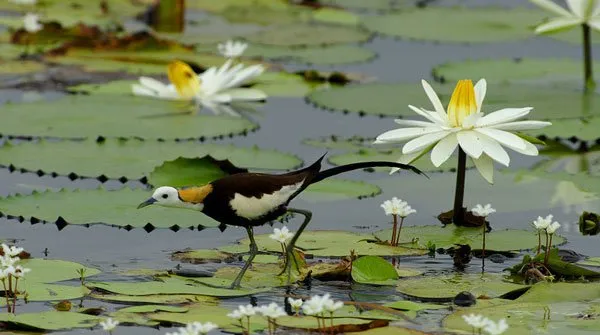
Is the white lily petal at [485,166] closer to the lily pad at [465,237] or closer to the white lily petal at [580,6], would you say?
the lily pad at [465,237]

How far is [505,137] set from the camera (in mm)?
5043

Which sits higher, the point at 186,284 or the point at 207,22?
the point at 207,22

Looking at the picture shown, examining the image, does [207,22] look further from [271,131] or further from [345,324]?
[345,324]

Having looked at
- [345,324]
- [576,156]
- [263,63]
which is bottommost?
[345,324]

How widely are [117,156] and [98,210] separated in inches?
37.5

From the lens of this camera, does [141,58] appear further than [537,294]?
Yes

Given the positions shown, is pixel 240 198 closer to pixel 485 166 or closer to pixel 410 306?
pixel 410 306

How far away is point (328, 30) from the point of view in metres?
10.3

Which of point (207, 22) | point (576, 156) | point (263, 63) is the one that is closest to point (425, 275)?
point (576, 156)

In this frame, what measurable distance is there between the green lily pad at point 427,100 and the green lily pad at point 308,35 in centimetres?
173

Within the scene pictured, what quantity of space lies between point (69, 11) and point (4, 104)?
3378mm

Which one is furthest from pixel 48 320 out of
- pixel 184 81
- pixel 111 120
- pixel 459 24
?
pixel 459 24

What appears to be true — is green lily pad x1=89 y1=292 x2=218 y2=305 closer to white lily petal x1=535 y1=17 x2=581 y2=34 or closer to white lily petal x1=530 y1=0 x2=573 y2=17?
white lily petal x1=535 y1=17 x2=581 y2=34

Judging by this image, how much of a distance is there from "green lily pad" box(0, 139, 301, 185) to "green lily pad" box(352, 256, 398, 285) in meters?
1.66
